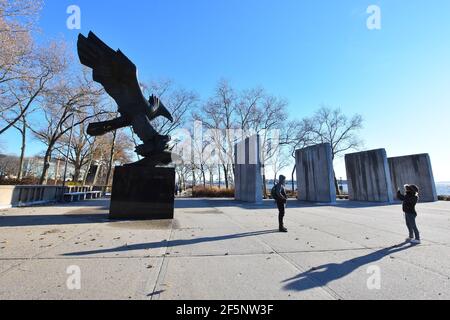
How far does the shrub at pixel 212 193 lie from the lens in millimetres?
31438

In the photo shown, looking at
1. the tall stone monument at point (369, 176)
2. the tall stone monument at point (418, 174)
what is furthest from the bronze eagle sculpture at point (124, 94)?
the tall stone monument at point (418, 174)

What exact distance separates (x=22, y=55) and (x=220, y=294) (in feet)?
74.5

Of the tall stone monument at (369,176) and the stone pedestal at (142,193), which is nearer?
the stone pedestal at (142,193)

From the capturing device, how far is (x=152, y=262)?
14.5ft

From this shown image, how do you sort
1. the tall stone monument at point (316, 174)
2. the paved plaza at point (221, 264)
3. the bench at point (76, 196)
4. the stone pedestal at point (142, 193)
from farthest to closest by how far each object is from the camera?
the tall stone monument at point (316, 174), the bench at point (76, 196), the stone pedestal at point (142, 193), the paved plaza at point (221, 264)

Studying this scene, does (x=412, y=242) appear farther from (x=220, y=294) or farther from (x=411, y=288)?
(x=220, y=294)

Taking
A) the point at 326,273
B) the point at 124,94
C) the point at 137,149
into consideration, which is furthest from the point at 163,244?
the point at 124,94

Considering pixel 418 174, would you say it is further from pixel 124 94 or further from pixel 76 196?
pixel 76 196

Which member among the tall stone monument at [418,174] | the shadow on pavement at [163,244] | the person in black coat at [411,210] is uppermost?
the tall stone monument at [418,174]

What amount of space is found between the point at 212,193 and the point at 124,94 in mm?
22882

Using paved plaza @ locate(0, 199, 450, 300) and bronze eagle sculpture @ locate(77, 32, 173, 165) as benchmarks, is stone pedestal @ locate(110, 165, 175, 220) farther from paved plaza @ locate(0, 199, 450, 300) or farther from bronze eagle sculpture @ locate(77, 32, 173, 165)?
paved plaza @ locate(0, 199, 450, 300)

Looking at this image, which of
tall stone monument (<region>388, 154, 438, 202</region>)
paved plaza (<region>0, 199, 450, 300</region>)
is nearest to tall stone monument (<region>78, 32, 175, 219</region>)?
paved plaza (<region>0, 199, 450, 300</region>)

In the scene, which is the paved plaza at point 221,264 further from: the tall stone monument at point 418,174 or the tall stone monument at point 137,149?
the tall stone monument at point 418,174

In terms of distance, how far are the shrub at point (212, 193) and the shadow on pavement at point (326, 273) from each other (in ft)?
87.3
